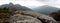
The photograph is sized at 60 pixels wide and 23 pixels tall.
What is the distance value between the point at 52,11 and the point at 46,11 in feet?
0.31

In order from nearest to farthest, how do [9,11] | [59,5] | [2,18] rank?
1. [2,18]
2. [9,11]
3. [59,5]

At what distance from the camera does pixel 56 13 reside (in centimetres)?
157

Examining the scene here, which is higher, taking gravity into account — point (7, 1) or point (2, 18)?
point (7, 1)

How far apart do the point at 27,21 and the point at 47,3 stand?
65 centimetres

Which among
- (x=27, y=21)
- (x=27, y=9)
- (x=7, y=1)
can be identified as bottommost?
(x=27, y=21)

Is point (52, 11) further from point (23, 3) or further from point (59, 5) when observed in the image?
point (23, 3)

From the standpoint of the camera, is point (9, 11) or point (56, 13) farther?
point (56, 13)

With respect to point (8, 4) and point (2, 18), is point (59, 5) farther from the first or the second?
point (2, 18)

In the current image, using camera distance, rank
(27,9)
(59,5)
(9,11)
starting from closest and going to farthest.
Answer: (9,11) < (27,9) < (59,5)

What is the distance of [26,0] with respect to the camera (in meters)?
1.55

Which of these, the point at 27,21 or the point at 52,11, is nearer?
the point at 27,21

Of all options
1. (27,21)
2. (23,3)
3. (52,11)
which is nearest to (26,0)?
(23,3)

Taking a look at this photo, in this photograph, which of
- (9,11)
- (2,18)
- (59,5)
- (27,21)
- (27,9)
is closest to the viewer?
(27,21)

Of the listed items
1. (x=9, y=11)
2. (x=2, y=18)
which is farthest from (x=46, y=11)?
(x=2, y=18)
